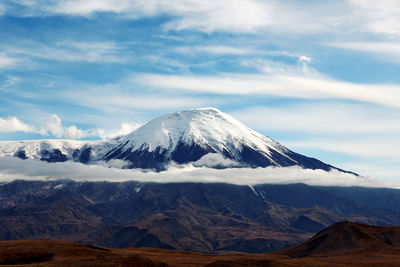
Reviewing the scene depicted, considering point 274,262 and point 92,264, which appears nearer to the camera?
point 92,264

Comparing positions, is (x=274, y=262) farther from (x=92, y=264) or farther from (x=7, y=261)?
(x=7, y=261)

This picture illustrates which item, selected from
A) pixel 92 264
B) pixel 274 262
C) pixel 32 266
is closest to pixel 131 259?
pixel 92 264

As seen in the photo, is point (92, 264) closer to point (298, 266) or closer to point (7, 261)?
point (7, 261)

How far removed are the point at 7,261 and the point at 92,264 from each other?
3915 cm

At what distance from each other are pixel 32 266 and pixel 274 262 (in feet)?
262

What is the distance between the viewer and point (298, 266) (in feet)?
656

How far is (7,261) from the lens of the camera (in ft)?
641

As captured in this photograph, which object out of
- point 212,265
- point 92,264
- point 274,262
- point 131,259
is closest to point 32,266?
point 92,264

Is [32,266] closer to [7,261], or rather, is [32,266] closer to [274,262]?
[7,261]

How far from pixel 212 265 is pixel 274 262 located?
21.5m

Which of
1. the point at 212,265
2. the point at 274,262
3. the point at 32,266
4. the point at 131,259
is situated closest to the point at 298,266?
the point at 274,262

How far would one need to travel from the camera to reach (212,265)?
19662 centimetres

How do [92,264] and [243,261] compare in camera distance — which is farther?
[243,261]

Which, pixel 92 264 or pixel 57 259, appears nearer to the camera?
pixel 92 264
